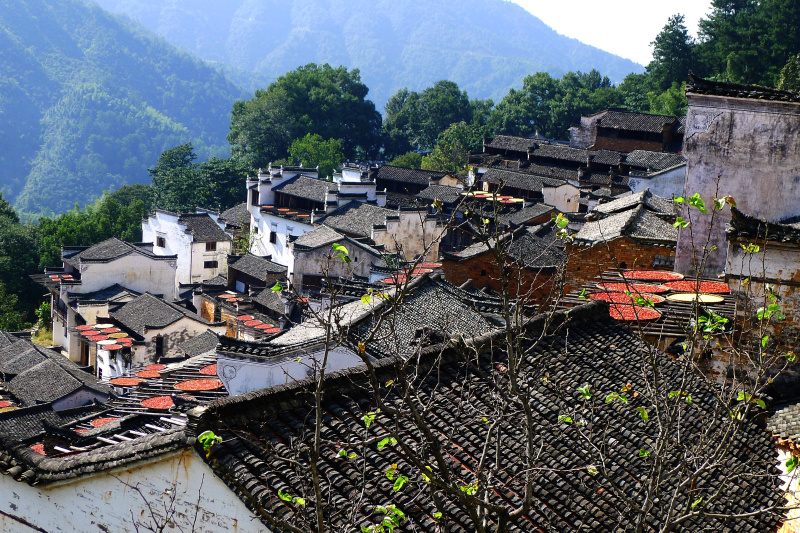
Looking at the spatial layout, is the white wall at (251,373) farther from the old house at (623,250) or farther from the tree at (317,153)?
the tree at (317,153)

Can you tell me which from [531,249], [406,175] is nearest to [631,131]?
[406,175]

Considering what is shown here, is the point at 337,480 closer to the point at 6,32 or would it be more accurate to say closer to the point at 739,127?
the point at 739,127

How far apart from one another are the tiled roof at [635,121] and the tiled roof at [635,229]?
37.8 m

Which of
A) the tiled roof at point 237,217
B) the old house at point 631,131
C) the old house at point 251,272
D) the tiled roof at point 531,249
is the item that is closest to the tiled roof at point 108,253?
the old house at point 251,272

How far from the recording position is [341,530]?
6574 mm

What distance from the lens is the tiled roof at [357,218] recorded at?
46.8m

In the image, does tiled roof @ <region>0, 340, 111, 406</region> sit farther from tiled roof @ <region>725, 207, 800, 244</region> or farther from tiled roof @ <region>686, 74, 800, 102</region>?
tiled roof @ <region>725, 207, 800, 244</region>

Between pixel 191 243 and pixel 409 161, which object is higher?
pixel 409 161

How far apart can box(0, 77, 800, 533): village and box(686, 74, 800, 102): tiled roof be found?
51 mm

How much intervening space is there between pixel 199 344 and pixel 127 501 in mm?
29274

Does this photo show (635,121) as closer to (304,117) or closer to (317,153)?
(317,153)

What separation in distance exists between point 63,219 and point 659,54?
48567mm

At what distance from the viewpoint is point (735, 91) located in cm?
1833

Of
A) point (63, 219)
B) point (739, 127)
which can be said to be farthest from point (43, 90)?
point (739, 127)
